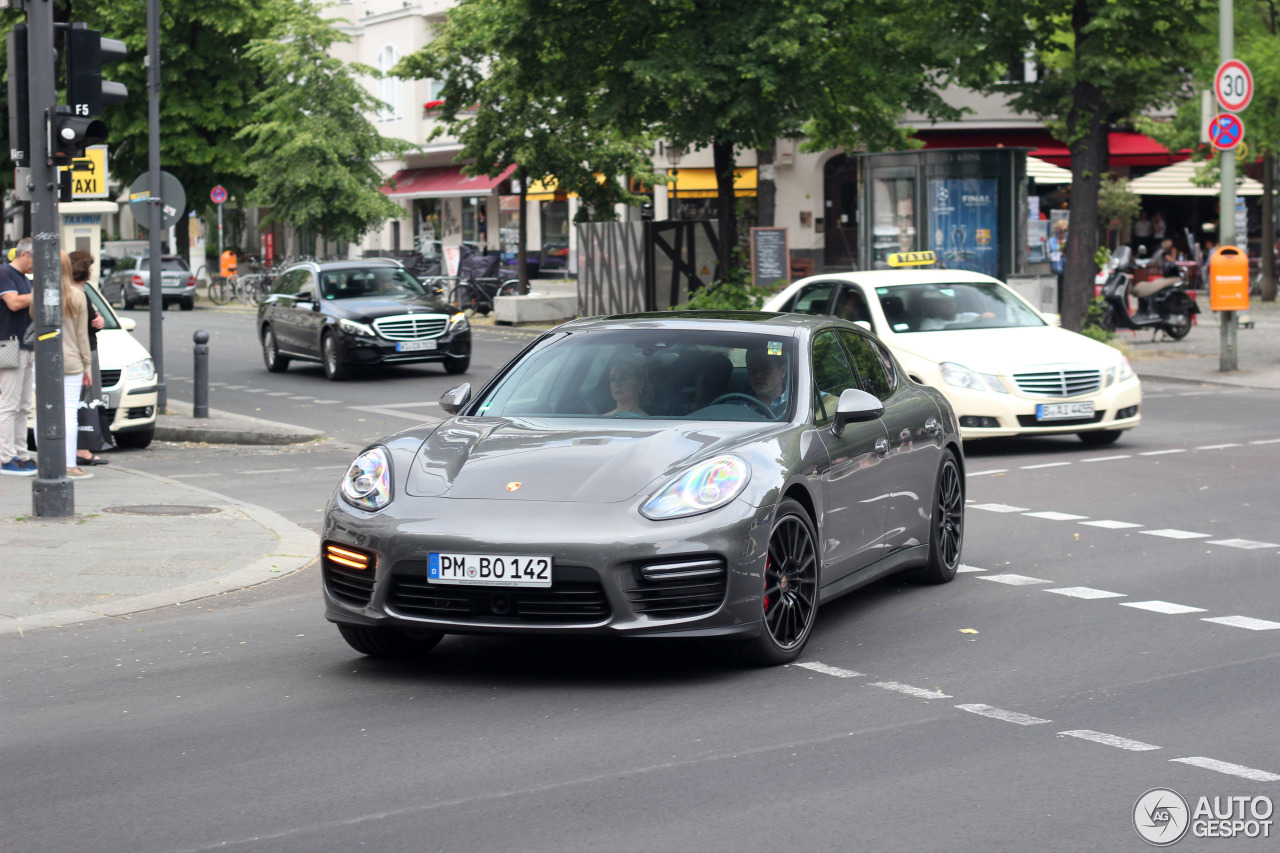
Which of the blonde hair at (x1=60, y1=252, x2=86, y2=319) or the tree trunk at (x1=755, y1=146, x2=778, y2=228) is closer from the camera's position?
the blonde hair at (x1=60, y1=252, x2=86, y2=319)

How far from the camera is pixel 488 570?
6.06m

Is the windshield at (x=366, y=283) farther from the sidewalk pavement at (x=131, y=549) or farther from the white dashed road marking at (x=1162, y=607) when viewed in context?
the white dashed road marking at (x=1162, y=607)

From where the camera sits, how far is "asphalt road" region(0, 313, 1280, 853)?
4641 millimetres

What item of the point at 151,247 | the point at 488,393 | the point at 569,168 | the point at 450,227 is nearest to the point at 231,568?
the point at 488,393

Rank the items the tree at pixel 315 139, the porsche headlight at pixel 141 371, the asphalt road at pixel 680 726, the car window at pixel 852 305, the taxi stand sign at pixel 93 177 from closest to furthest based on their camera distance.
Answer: the asphalt road at pixel 680 726, the car window at pixel 852 305, the porsche headlight at pixel 141 371, the taxi stand sign at pixel 93 177, the tree at pixel 315 139

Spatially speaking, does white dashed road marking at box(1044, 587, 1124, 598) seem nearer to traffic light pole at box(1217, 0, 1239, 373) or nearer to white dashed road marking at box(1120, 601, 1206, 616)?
white dashed road marking at box(1120, 601, 1206, 616)

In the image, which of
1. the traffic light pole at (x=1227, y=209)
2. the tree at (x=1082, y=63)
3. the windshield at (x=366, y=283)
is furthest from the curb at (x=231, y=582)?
the tree at (x=1082, y=63)

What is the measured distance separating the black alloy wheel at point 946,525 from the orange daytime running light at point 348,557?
324 centimetres

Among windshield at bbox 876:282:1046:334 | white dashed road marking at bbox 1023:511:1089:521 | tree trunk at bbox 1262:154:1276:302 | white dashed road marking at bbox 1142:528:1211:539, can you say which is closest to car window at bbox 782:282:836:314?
windshield at bbox 876:282:1046:334

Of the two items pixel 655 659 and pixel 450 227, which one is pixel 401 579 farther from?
pixel 450 227

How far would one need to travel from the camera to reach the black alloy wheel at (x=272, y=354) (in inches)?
990

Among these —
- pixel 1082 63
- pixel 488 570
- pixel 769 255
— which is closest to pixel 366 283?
pixel 769 255

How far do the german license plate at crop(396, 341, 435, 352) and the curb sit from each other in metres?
12.0

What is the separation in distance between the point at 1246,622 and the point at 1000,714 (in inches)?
85.7
